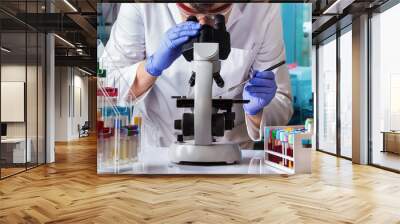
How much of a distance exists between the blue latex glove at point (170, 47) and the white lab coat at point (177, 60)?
2.9 inches

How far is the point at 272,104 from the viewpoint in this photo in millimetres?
5621

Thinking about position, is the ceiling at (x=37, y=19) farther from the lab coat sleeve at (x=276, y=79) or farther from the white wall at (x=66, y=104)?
the white wall at (x=66, y=104)

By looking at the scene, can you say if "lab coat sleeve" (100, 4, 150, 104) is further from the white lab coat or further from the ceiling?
the ceiling

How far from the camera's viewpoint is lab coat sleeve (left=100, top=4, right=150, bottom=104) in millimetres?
5559

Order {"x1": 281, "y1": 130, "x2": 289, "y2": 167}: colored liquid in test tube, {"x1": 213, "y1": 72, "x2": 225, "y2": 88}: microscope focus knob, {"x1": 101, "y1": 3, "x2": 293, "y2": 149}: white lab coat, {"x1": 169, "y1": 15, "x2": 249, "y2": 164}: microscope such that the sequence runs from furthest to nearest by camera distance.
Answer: {"x1": 101, "y1": 3, "x2": 293, "y2": 149}: white lab coat < {"x1": 281, "y1": 130, "x2": 289, "y2": 167}: colored liquid in test tube < {"x1": 213, "y1": 72, "x2": 225, "y2": 88}: microscope focus knob < {"x1": 169, "y1": 15, "x2": 249, "y2": 164}: microscope

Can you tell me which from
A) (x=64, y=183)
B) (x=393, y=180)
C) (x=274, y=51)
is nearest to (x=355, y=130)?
(x=393, y=180)

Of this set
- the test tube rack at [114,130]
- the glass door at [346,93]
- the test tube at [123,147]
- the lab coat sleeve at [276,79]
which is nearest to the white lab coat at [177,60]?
the lab coat sleeve at [276,79]

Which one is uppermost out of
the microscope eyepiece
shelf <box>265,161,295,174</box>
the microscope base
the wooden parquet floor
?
the microscope eyepiece

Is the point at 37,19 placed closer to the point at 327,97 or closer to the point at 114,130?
the point at 114,130

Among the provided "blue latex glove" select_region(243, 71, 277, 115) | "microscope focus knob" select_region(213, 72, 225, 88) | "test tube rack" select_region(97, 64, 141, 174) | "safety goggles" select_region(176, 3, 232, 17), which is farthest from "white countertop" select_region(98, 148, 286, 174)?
"safety goggles" select_region(176, 3, 232, 17)

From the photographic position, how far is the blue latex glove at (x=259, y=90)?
5.55 meters

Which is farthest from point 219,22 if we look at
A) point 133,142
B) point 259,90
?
point 133,142

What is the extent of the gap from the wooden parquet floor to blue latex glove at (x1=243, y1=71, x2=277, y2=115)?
3.39 feet

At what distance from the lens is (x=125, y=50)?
5598 mm
